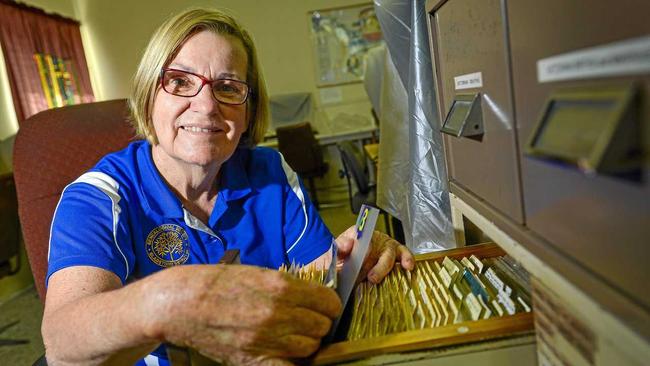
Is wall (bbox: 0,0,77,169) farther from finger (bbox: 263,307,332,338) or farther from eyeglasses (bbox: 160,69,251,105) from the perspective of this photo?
finger (bbox: 263,307,332,338)

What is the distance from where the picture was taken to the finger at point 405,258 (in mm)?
663

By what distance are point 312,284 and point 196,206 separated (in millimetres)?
627

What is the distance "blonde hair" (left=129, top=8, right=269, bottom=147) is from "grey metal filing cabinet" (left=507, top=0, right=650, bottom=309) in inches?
28.6

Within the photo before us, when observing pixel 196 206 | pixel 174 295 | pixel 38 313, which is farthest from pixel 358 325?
pixel 38 313

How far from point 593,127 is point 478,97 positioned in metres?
0.26

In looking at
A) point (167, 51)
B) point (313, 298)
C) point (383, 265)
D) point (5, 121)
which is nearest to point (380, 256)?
point (383, 265)

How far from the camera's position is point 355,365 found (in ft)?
1.40

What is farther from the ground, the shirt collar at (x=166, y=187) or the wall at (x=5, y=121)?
the wall at (x=5, y=121)

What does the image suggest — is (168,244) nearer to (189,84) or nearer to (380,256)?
(189,84)

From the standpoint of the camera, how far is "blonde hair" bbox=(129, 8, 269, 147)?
0.91 metres

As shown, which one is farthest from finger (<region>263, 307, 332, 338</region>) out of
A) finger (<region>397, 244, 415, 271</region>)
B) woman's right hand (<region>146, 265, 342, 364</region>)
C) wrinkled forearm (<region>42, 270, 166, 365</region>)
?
finger (<region>397, 244, 415, 271</region>)

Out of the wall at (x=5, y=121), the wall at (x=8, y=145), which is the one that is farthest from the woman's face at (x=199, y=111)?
the wall at (x=5, y=121)

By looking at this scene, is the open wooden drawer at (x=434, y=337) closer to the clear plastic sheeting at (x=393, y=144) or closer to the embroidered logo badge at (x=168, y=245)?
the embroidered logo badge at (x=168, y=245)

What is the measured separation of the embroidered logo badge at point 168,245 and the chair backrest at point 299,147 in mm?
3372
